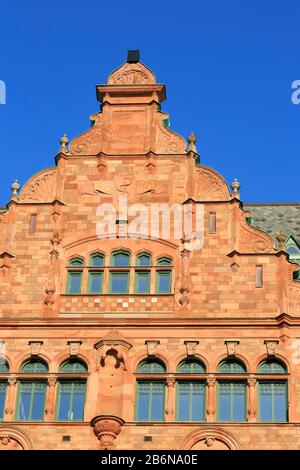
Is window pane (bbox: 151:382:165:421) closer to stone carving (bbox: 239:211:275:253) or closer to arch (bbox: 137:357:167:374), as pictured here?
arch (bbox: 137:357:167:374)

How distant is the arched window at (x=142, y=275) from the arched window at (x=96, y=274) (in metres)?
1.04

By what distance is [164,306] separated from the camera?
40688 mm

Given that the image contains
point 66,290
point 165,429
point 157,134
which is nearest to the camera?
point 165,429

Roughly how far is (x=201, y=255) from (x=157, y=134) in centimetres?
466

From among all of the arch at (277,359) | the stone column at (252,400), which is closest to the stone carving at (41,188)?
the arch at (277,359)

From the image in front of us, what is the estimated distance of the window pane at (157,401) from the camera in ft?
128

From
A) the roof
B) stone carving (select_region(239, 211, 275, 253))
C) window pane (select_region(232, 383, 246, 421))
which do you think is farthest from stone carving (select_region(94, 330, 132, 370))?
the roof

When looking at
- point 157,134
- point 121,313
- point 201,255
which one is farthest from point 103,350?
point 157,134

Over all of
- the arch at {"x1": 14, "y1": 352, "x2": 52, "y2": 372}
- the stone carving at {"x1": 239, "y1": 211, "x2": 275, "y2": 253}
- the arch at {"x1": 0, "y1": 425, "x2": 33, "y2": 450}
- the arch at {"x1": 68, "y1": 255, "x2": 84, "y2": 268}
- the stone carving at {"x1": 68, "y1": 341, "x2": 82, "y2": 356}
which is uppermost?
the stone carving at {"x1": 239, "y1": 211, "x2": 275, "y2": 253}

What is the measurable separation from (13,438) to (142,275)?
637 cm

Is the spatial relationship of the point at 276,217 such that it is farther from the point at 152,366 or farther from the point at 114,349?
the point at 114,349

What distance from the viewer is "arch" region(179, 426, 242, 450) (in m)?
38.0

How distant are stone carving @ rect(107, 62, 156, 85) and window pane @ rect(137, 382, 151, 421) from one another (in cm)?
1065

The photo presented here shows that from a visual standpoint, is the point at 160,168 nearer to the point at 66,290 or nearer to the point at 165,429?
the point at 66,290
